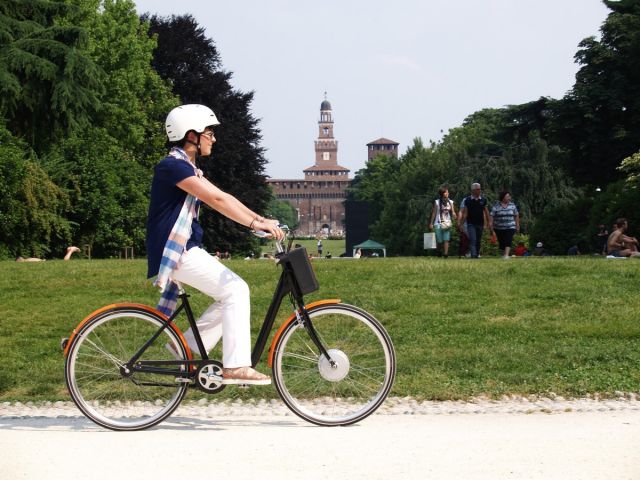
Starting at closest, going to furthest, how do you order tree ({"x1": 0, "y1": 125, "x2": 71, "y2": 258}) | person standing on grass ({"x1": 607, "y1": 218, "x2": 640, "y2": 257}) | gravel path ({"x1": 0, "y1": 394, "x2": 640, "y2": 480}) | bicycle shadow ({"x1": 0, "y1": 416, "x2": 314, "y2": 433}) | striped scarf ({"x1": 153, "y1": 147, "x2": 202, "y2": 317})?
gravel path ({"x1": 0, "y1": 394, "x2": 640, "y2": 480})
striped scarf ({"x1": 153, "y1": 147, "x2": 202, "y2": 317})
bicycle shadow ({"x1": 0, "y1": 416, "x2": 314, "y2": 433})
person standing on grass ({"x1": 607, "y1": 218, "x2": 640, "y2": 257})
tree ({"x1": 0, "y1": 125, "x2": 71, "y2": 258})

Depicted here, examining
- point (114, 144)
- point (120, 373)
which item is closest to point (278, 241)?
point (120, 373)

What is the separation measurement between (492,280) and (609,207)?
24372 millimetres

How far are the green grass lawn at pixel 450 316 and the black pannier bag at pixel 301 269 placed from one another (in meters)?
1.91

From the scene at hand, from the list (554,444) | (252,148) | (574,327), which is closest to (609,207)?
(252,148)

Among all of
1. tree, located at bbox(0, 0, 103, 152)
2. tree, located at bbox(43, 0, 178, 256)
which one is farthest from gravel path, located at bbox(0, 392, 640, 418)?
tree, located at bbox(43, 0, 178, 256)

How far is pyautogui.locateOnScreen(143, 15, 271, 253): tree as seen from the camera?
1751 inches

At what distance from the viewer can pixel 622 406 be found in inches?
292

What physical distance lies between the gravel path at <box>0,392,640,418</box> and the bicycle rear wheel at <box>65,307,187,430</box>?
0.65 m

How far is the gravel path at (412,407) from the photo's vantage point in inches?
283

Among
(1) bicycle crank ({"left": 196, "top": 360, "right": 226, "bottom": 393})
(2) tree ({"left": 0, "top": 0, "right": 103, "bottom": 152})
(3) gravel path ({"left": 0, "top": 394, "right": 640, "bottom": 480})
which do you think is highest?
(2) tree ({"left": 0, "top": 0, "right": 103, "bottom": 152})

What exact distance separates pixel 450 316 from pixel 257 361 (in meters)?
5.37

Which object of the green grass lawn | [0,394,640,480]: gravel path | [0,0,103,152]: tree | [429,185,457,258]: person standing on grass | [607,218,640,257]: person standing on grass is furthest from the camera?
[607,218,640,257]: person standing on grass

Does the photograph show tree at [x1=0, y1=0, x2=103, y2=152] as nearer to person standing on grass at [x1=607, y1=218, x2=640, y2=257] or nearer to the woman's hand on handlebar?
person standing on grass at [x1=607, y1=218, x2=640, y2=257]

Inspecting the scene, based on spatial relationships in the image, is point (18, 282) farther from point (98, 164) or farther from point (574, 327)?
point (98, 164)
